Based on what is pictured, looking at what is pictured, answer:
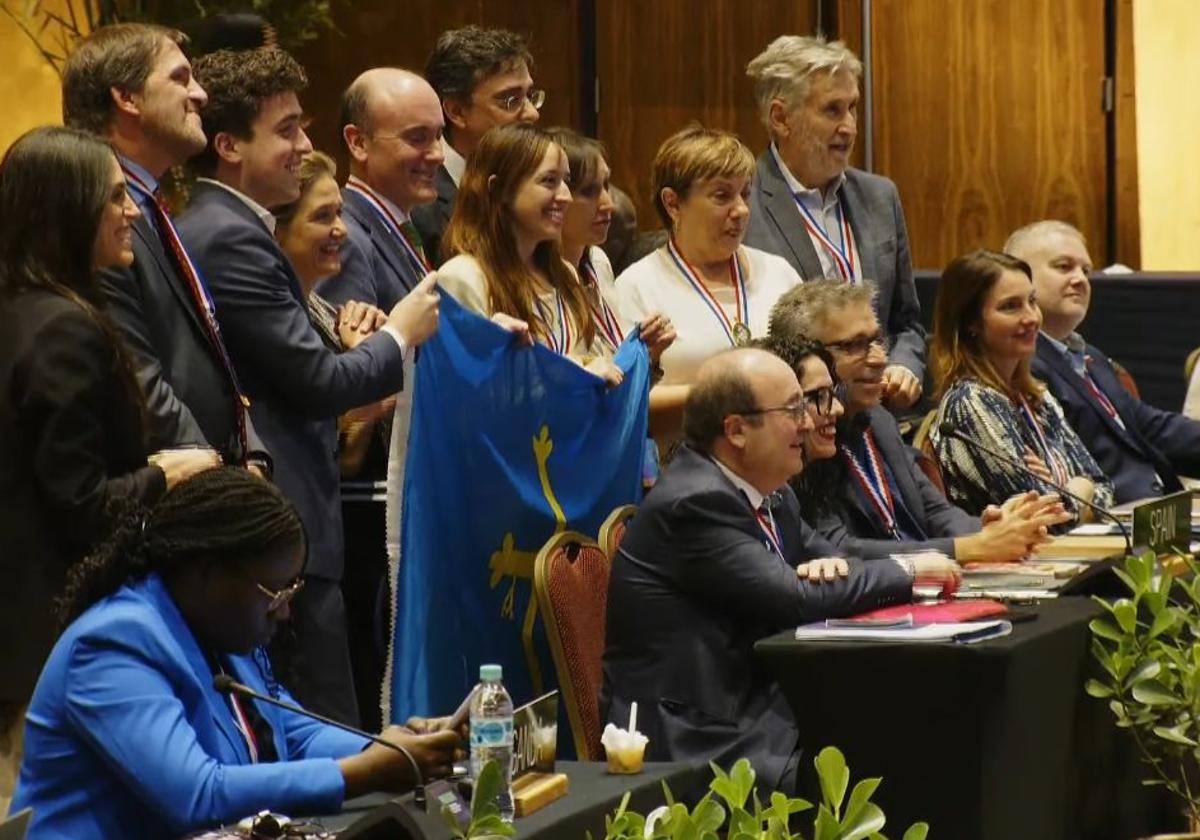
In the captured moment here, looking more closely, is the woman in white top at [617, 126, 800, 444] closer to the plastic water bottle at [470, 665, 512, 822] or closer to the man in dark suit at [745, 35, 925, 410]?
the man in dark suit at [745, 35, 925, 410]

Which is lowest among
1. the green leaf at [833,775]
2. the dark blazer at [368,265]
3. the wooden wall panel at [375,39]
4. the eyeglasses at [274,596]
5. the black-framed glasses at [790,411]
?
the green leaf at [833,775]

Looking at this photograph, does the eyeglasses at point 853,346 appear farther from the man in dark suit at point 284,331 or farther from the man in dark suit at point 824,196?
the man in dark suit at point 284,331

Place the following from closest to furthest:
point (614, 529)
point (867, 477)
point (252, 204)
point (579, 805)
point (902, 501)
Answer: point (579, 805), point (252, 204), point (614, 529), point (867, 477), point (902, 501)

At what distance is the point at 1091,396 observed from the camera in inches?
238

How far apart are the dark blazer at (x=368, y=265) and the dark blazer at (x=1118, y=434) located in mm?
2036

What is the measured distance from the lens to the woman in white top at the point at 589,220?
4.89 m

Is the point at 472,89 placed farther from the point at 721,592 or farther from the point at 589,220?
the point at 721,592

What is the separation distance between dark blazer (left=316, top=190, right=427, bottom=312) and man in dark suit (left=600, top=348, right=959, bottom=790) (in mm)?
876

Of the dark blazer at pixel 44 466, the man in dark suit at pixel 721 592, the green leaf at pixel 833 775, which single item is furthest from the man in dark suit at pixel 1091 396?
the green leaf at pixel 833 775

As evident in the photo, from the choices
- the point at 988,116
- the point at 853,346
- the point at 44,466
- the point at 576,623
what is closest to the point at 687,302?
the point at 853,346

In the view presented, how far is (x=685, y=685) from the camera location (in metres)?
3.89

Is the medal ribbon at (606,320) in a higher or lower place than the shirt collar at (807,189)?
lower

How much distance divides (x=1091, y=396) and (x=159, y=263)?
312 cm

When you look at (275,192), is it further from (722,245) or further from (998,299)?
(998,299)
